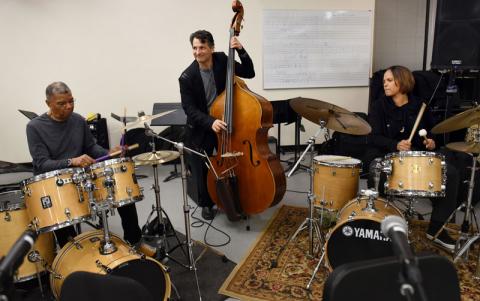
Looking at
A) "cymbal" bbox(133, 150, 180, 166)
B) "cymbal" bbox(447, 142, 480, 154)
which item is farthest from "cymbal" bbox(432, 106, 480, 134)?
"cymbal" bbox(133, 150, 180, 166)

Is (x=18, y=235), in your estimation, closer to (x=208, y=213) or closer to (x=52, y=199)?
(x=52, y=199)

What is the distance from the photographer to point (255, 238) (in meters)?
3.07

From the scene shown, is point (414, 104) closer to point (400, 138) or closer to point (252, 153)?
point (400, 138)

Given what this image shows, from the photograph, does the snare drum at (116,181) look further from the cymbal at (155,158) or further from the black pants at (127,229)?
the black pants at (127,229)

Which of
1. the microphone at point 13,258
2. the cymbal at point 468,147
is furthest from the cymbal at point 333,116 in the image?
the microphone at point 13,258

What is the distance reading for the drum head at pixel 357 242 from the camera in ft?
7.07

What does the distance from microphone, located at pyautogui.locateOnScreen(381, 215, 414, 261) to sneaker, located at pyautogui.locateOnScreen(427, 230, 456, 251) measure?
2.23 m

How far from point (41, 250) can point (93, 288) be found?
1275 millimetres

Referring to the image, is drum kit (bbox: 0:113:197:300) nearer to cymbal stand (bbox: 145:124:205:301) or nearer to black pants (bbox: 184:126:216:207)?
cymbal stand (bbox: 145:124:205:301)

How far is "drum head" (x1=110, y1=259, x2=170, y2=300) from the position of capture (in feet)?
6.29

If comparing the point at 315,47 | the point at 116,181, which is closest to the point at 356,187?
the point at 116,181

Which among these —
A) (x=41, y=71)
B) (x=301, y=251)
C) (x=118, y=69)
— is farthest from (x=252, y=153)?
(x=41, y=71)

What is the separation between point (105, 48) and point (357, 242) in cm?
439

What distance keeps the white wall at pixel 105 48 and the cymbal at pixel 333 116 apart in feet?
10.1
